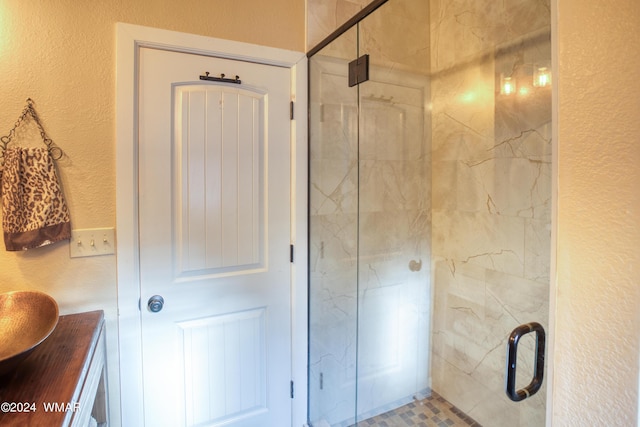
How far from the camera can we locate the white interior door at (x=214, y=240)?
1.53m

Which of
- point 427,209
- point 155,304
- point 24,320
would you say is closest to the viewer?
point 24,320

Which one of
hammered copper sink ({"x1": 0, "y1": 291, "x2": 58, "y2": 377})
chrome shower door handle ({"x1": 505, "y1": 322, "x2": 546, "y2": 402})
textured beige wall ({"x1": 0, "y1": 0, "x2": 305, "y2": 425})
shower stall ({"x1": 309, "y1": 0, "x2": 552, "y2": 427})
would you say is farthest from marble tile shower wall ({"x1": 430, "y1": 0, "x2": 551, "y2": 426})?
hammered copper sink ({"x1": 0, "y1": 291, "x2": 58, "y2": 377})

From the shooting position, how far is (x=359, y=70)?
171 cm

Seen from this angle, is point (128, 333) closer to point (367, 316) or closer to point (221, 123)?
point (221, 123)

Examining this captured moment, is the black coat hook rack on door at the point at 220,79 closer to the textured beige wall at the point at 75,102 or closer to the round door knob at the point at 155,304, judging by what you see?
the textured beige wall at the point at 75,102

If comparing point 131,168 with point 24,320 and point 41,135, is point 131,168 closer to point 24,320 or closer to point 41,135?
point 41,135

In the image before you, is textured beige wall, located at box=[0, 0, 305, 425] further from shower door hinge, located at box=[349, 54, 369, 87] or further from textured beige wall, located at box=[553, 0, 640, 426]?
textured beige wall, located at box=[553, 0, 640, 426]

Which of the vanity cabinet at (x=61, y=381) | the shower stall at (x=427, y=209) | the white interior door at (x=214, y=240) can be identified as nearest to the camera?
the vanity cabinet at (x=61, y=381)

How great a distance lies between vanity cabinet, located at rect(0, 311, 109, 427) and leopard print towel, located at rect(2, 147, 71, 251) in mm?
349

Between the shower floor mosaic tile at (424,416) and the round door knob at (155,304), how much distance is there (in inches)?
49.3

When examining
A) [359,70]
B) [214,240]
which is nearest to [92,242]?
[214,240]

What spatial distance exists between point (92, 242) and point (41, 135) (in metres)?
0.46

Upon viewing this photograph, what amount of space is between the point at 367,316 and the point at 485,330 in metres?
0.65

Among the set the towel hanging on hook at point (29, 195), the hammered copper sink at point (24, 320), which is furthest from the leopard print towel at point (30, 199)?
the hammered copper sink at point (24, 320)
